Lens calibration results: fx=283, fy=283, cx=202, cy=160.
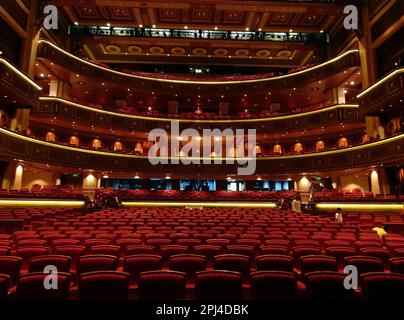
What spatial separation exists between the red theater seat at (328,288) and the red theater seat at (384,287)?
0.16 meters

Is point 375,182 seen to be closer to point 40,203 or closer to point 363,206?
point 363,206

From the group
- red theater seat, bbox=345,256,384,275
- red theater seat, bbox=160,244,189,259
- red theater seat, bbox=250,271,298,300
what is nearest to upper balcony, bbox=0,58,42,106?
red theater seat, bbox=160,244,189,259

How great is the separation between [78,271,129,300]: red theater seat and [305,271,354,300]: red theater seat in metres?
1.74

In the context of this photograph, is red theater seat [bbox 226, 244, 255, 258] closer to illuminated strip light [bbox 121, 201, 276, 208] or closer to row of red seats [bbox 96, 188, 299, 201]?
illuminated strip light [bbox 121, 201, 276, 208]

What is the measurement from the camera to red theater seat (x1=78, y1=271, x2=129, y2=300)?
8.39 ft

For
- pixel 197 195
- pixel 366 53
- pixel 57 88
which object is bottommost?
pixel 197 195

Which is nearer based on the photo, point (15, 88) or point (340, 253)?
point (340, 253)

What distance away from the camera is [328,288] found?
267cm

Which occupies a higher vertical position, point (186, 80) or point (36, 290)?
point (186, 80)

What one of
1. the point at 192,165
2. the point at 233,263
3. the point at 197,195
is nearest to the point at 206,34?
the point at 192,165

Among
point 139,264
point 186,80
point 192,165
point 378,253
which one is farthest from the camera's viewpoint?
point 186,80

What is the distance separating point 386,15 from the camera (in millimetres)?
15203

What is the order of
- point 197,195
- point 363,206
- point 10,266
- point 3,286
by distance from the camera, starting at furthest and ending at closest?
point 197,195 → point 363,206 → point 10,266 → point 3,286

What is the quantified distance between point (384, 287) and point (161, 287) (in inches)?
81.1
